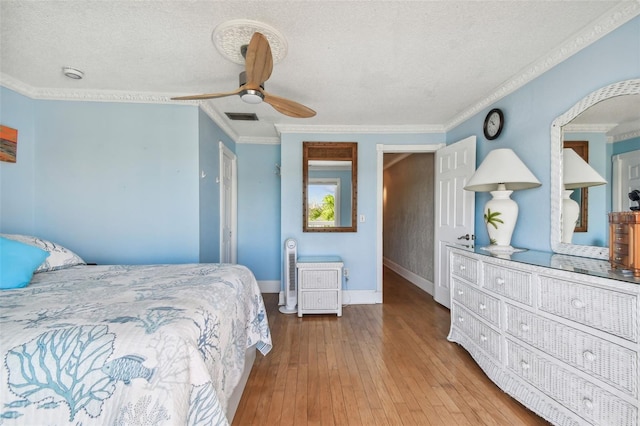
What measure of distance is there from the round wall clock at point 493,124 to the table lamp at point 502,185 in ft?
1.80

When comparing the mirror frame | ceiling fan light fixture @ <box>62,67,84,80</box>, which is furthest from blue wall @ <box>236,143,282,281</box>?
the mirror frame

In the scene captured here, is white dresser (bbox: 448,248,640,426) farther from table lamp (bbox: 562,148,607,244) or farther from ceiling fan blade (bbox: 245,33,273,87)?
ceiling fan blade (bbox: 245,33,273,87)

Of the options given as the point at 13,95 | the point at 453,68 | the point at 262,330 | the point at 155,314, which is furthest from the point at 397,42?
the point at 13,95

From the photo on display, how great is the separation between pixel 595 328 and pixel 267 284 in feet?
12.0

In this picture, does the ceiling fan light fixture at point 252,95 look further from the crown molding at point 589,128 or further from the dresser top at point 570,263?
the crown molding at point 589,128

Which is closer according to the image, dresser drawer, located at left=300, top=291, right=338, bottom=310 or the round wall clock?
the round wall clock

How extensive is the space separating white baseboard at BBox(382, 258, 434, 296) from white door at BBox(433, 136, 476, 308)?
1.67 ft

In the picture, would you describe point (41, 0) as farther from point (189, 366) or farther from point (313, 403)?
point (313, 403)

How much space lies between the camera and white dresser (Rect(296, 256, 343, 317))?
10.0 feet

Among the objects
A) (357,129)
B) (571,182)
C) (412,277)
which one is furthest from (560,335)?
(412,277)

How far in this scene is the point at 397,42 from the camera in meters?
1.78

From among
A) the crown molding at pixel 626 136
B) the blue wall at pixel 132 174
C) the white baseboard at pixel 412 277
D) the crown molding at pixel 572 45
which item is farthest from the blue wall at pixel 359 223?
the crown molding at pixel 626 136

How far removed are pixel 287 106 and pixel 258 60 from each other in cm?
43

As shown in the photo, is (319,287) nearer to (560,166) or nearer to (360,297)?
(360,297)
